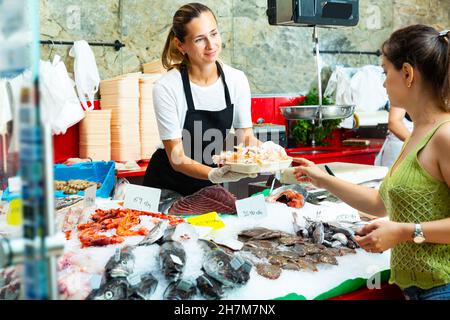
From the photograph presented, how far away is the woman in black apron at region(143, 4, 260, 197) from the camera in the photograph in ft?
8.57

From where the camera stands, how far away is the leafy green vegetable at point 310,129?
5758 millimetres

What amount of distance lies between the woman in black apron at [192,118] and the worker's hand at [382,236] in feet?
3.09

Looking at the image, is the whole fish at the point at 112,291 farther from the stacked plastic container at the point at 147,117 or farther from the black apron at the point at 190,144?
the stacked plastic container at the point at 147,117

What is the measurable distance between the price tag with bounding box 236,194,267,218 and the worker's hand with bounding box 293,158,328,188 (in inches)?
8.7

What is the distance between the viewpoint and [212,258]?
4.90ft

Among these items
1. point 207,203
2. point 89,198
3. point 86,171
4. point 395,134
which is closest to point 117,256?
point 89,198

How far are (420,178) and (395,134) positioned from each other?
2505 mm

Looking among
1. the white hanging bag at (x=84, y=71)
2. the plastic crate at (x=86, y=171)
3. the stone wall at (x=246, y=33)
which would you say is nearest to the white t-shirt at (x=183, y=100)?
the plastic crate at (x=86, y=171)

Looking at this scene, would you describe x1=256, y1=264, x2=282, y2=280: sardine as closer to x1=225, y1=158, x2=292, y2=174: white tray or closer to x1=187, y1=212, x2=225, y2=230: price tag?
x1=187, y1=212, x2=225, y2=230: price tag

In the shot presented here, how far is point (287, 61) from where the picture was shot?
5969 millimetres

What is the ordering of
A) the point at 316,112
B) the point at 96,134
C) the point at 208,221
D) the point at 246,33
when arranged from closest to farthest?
1. the point at 208,221
2. the point at 316,112
3. the point at 96,134
4. the point at 246,33

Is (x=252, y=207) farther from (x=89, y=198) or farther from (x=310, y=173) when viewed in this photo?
(x=89, y=198)

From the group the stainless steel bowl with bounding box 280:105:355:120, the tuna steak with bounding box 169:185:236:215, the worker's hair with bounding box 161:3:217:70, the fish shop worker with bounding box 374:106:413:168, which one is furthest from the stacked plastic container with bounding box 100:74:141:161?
the tuna steak with bounding box 169:185:236:215
